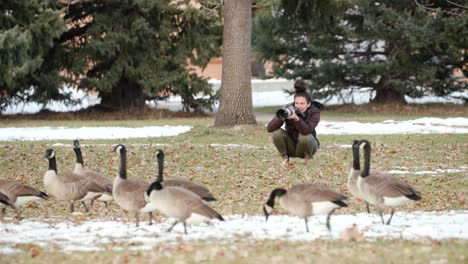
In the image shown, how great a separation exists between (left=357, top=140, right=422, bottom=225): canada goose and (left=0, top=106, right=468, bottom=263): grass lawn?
963 mm

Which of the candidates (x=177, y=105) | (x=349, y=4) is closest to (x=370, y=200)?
(x=349, y=4)

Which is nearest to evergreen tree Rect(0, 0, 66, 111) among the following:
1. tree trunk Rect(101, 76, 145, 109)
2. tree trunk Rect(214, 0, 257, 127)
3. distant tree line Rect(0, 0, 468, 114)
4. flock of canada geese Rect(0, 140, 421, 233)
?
distant tree line Rect(0, 0, 468, 114)

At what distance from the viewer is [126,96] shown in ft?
112

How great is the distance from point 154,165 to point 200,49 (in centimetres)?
1561

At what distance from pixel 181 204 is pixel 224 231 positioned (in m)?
0.69

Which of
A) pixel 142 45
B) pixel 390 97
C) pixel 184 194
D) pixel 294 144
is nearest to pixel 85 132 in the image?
pixel 142 45

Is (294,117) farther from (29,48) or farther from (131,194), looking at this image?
(29,48)

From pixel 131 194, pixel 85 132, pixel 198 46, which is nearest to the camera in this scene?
pixel 131 194

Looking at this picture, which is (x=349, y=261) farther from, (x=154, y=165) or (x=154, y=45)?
(x=154, y=45)

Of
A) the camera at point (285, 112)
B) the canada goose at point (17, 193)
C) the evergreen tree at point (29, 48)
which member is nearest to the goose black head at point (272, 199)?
the canada goose at point (17, 193)

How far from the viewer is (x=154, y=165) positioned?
57.2ft

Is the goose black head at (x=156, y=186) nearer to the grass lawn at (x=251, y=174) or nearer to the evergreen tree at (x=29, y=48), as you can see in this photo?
the grass lawn at (x=251, y=174)

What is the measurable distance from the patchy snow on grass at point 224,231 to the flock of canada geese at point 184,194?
0.19m

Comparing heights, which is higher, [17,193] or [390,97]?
[17,193]
